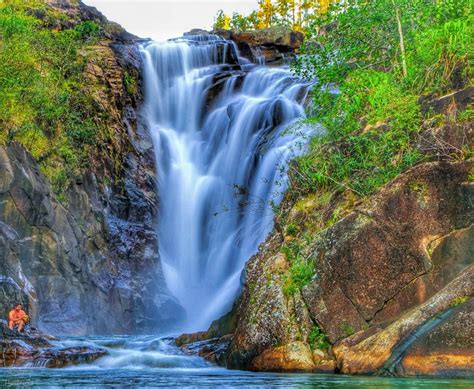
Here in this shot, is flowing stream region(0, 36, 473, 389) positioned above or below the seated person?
above

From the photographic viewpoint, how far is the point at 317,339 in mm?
11406


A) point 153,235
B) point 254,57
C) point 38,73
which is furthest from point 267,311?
point 254,57

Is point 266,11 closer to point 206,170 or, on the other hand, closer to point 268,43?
point 268,43

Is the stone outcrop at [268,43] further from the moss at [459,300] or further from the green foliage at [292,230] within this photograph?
the moss at [459,300]

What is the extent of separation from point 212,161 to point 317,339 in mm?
16217

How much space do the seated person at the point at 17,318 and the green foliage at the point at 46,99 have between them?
6.39 metres

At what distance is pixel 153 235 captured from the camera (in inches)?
974

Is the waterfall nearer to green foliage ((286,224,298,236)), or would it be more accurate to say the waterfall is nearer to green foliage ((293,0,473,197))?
green foliage ((293,0,473,197))

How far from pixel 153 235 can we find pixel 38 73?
7.30 meters

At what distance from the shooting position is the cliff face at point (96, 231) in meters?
18.8

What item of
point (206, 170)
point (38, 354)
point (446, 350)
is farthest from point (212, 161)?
point (446, 350)

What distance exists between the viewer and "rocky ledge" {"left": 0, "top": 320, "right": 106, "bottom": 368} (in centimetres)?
1314

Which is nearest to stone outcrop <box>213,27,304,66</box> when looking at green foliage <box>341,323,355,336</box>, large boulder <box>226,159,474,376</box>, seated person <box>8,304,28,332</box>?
seated person <box>8,304,28,332</box>

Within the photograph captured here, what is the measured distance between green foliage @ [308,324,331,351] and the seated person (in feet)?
23.6
